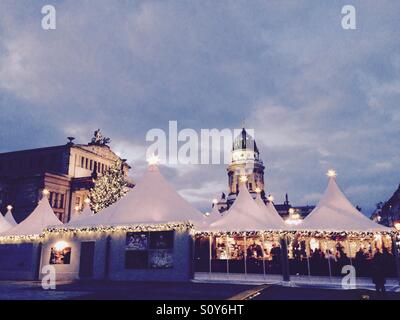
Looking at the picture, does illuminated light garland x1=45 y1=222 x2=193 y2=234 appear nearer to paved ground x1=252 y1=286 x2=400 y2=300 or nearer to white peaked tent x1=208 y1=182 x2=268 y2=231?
white peaked tent x1=208 y1=182 x2=268 y2=231

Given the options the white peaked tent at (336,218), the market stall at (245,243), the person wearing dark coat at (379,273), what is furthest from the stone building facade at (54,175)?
the person wearing dark coat at (379,273)

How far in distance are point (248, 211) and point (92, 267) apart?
883 centimetres

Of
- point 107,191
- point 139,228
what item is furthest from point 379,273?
point 107,191

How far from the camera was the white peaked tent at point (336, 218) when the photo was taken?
1761cm

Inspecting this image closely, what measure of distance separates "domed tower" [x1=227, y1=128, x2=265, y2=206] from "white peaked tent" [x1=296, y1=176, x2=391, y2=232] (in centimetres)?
6554

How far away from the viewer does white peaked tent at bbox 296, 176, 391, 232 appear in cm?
1761

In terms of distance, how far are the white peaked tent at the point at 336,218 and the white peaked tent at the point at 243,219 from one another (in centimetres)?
208

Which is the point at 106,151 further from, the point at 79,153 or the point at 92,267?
the point at 92,267

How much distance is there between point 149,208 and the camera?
60.8 ft

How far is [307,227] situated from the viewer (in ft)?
59.9

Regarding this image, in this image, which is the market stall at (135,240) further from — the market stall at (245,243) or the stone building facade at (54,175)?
the stone building facade at (54,175)

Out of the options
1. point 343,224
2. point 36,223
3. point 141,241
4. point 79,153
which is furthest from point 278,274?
point 79,153

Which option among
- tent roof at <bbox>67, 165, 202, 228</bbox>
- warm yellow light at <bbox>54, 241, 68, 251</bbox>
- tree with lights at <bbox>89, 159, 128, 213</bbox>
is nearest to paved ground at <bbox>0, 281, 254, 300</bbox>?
tent roof at <bbox>67, 165, 202, 228</bbox>
